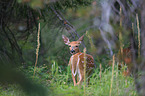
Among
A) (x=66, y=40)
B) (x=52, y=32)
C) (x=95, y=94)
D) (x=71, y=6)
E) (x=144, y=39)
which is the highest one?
(x=71, y=6)

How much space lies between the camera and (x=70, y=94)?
8.57 feet

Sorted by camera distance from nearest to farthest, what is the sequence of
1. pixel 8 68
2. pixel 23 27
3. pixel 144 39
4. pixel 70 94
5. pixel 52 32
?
1. pixel 8 68
2. pixel 144 39
3. pixel 70 94
4. pixel 52 32
5. pixel 23 27

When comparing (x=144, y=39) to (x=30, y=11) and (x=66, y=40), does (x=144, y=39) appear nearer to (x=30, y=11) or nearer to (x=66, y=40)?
(x=66, y=40)

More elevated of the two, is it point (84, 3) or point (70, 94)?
point (84, 3)

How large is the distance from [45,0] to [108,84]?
2640 millimetres

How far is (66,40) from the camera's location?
5.04 meters

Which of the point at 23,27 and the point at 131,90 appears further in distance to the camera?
the point at 23,27

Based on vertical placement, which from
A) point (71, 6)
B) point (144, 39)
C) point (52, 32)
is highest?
point (71, 6)

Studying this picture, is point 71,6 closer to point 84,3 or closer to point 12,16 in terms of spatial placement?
point 84,3

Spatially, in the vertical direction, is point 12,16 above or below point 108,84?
above

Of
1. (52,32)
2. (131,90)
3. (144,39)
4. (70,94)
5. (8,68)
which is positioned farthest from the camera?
(52,32)

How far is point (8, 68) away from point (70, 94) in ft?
6.60

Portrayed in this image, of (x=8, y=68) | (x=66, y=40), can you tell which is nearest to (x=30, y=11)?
(x=66, y=40)

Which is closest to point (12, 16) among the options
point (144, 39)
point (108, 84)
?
point (108, 84)
